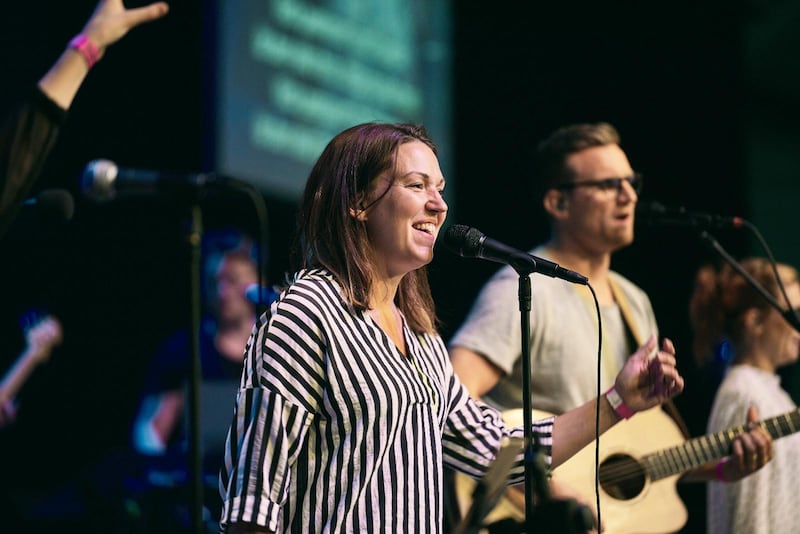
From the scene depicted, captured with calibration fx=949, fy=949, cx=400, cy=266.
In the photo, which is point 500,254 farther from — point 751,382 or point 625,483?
point 751,382

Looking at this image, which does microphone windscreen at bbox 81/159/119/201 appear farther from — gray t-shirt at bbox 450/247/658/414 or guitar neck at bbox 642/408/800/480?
guitar neck at bbox 642/408/800/480

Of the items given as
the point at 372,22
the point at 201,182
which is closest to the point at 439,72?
the point at 372,22

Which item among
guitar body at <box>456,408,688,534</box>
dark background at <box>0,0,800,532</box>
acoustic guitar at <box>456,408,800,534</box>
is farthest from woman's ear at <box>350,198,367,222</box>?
dark background at <box>0,0,800,532</box>

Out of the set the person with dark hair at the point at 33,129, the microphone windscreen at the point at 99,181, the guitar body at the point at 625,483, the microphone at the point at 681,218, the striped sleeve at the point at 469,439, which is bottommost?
the guitar body at the point at 625,483

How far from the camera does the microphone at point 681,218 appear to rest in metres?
3.30

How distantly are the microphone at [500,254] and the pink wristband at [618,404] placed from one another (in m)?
0.41

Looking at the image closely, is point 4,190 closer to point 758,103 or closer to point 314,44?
point 314,44

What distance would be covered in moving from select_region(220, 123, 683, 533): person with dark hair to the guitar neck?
3.50 ft

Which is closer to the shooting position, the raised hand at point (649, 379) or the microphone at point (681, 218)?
the raised hand at point (649, 379)

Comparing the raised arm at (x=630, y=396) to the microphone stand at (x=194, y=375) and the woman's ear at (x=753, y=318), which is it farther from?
the woman's ear at (x=753, y=318)

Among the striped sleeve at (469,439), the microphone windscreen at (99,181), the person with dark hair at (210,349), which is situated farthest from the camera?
the person with dark hair at (210,349)

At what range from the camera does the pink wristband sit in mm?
2541

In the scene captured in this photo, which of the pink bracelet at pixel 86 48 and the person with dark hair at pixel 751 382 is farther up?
the pink bracelet at pixel 86 48

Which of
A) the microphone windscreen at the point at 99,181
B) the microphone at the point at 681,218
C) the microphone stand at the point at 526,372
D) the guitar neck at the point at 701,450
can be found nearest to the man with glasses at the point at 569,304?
the microphone at the point at 681,218
